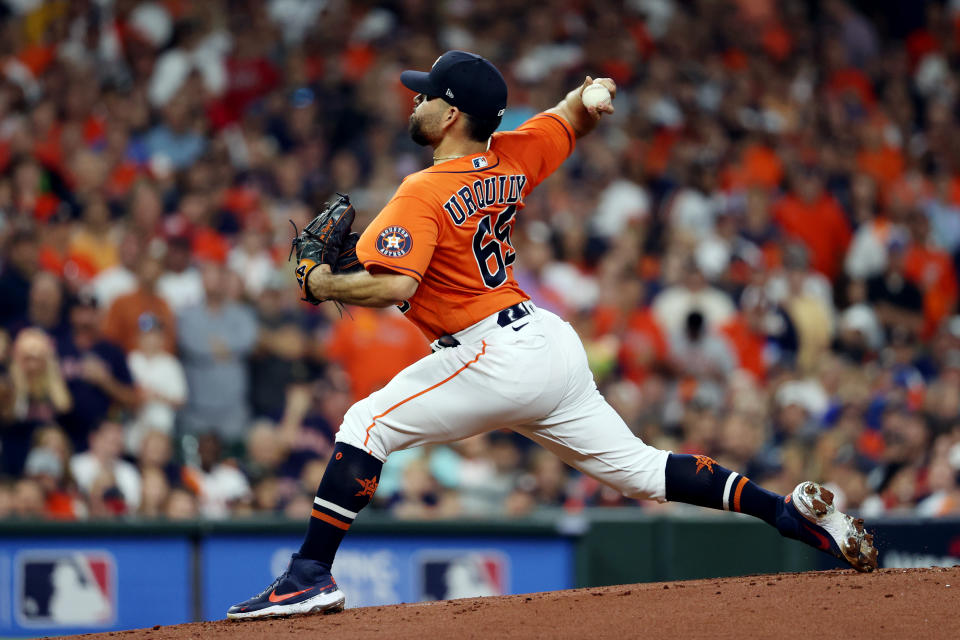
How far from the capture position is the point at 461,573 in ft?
24.6

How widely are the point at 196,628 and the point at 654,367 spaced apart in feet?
18.1

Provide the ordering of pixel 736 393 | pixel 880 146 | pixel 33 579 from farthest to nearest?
1. pixel 880 146
2. pixel 736 393
3. pixel 33 579

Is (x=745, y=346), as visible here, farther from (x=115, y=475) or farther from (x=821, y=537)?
(x=821, y=537)

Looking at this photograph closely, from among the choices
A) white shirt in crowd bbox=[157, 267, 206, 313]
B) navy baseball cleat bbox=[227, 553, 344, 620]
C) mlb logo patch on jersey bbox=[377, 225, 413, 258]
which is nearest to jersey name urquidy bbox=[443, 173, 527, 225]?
mlb logo patch on jersey bbox=[377, 225, 413, 258]

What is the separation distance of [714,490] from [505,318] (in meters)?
0.95

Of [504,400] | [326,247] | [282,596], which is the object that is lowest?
[282,596]

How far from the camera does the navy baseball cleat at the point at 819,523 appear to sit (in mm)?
4473

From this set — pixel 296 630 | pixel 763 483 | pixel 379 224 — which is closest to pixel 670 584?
pixel 296 630

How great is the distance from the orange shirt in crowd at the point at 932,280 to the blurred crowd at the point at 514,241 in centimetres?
3

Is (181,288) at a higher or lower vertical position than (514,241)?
lower

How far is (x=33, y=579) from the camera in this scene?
7500 millimetres

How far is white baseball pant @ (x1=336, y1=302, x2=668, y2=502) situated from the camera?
434cm

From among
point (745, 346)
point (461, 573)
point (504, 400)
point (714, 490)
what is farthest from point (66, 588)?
point (745, 346)

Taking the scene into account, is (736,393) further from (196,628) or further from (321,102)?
(196,628)
